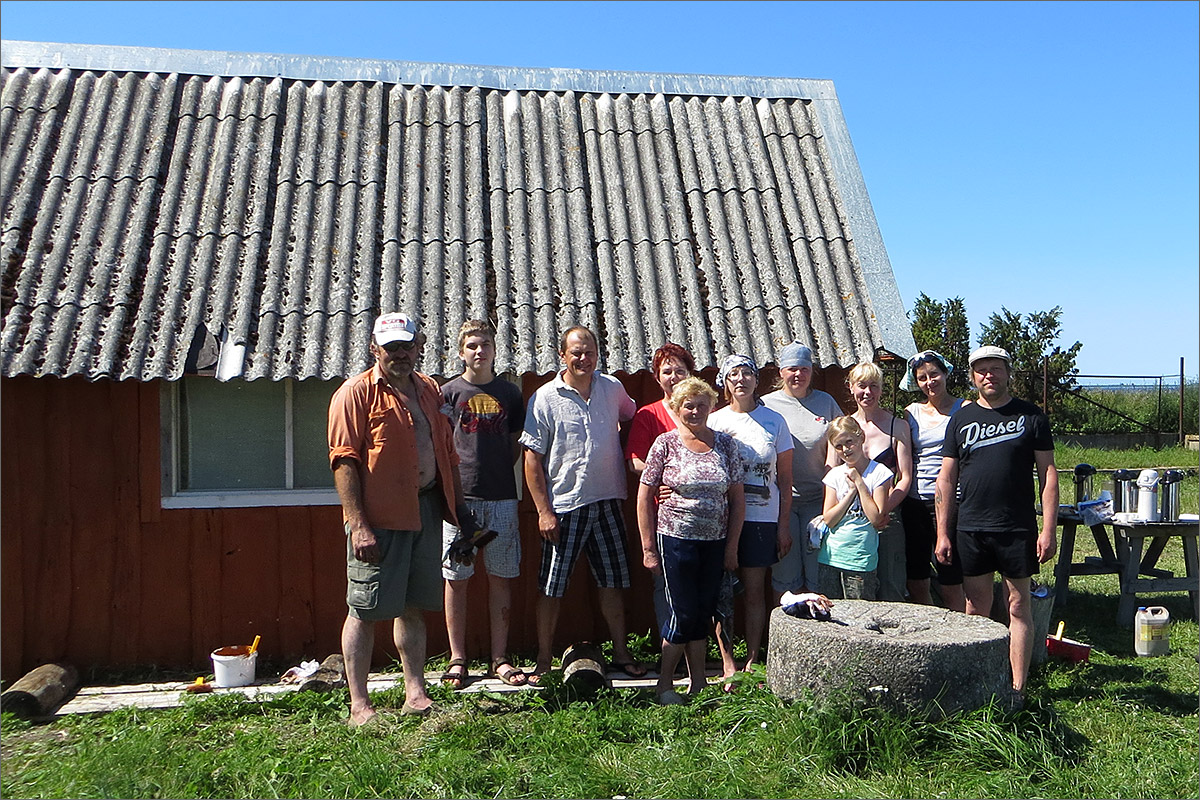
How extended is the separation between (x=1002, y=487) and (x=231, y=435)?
173 inches

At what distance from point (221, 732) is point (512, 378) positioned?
2549 mm

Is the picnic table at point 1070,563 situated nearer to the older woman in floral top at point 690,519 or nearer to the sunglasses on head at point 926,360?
the sunglasses on head at point 926,360

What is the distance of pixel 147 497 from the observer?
5.88 meters

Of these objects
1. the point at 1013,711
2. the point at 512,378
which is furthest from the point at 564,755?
the point at 512,378

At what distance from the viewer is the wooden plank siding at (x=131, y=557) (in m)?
5.76

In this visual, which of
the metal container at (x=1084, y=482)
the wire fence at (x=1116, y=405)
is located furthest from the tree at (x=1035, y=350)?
the metal container at (x=1084, y=482)

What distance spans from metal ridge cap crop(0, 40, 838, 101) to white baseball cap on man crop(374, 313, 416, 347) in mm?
4009

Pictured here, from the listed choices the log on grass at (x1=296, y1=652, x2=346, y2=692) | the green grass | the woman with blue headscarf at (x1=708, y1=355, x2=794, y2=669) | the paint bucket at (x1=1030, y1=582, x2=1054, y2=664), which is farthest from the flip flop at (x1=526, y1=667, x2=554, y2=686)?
the green grass

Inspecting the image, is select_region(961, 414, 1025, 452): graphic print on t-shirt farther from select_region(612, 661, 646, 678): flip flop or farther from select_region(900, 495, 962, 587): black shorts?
select_region(612, 661, 646, 678): flip flop

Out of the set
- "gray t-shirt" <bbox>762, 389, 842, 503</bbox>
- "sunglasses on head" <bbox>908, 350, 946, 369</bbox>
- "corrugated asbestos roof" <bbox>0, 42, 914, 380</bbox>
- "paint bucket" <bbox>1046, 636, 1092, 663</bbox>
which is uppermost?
"corrugated asbestos roof" <bbox>0, 42, 914, 380</bbox>

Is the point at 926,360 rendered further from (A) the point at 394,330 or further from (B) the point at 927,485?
(A) the point at 394,330

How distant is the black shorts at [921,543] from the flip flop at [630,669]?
5.40 ft

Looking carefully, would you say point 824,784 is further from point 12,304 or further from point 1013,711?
point 12,304

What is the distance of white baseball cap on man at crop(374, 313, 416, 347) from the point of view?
477 cm
